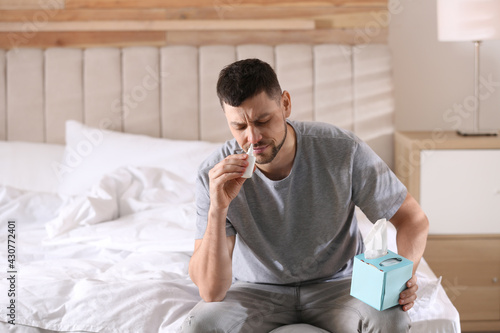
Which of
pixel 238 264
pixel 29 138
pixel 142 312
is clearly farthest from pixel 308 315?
pixel 29 138

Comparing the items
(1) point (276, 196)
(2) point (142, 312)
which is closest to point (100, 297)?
(2) point (142, 312)

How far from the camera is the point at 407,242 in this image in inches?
57.4

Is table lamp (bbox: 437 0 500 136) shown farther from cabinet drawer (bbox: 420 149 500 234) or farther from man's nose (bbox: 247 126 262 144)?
man's nose (bbox: 247 126 262 144)

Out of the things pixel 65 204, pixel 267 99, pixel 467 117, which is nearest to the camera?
pixel 267 99

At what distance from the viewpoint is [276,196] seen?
1.46 metres

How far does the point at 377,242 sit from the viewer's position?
50.1 inches

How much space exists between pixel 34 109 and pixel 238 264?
5.17 feet

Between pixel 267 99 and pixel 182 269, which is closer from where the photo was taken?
pixel 267 99

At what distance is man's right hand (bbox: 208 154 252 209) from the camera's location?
4.32ft

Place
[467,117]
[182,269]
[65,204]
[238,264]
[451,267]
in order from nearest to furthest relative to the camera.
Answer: [238,264]
[182,269]
[65,204]
[451,267]
[467,117]

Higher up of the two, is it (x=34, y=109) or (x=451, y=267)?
(x=34, y=109)

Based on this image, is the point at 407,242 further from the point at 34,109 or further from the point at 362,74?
the point at 34,109

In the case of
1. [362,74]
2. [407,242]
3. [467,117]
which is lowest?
[407,242]

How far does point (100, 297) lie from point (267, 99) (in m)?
0.65
